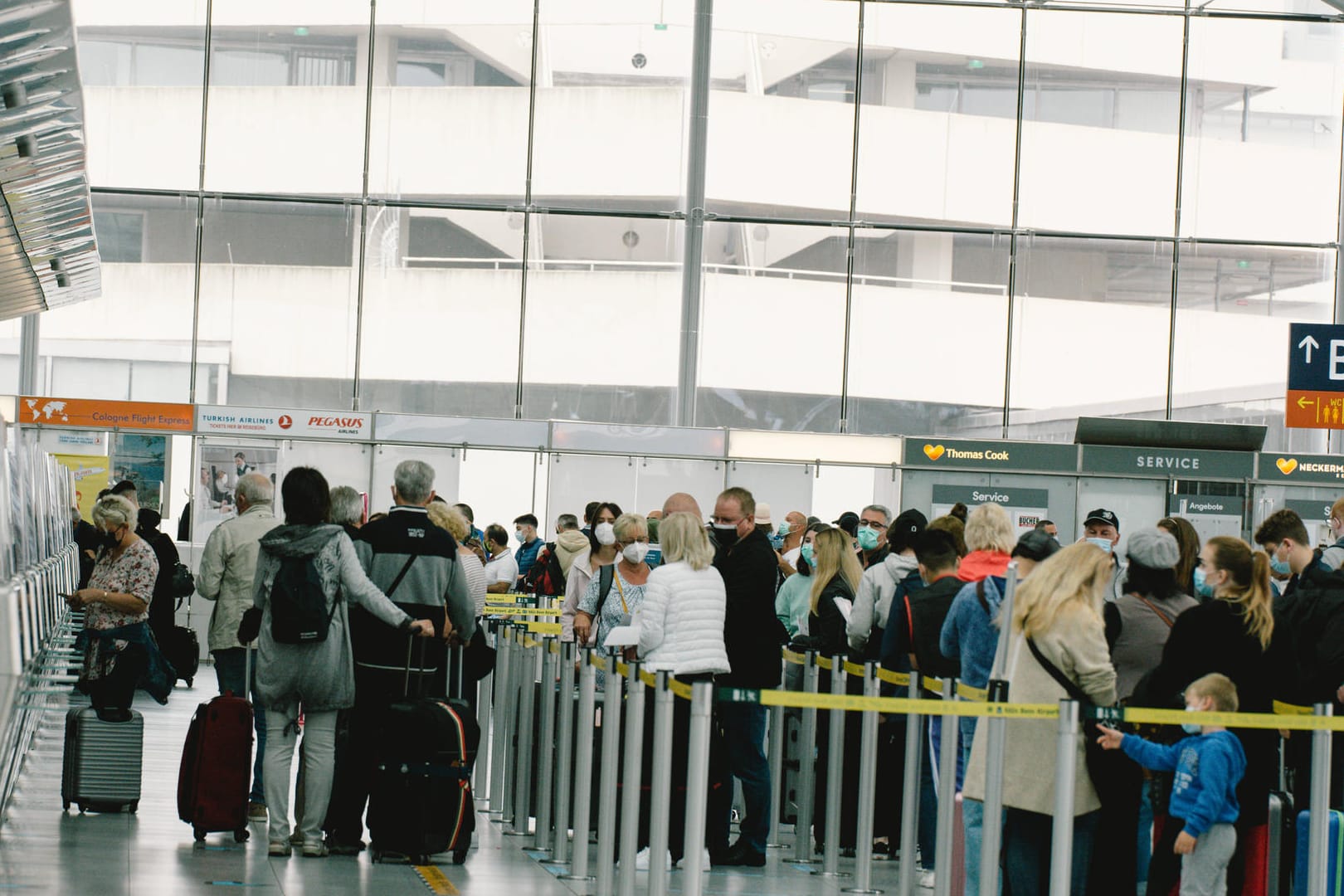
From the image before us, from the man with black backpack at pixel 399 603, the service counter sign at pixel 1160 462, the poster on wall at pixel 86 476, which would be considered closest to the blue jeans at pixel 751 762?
the man with black backpack at pixel 399 603

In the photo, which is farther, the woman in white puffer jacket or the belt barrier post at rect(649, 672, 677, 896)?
the woman in white puffer jacket

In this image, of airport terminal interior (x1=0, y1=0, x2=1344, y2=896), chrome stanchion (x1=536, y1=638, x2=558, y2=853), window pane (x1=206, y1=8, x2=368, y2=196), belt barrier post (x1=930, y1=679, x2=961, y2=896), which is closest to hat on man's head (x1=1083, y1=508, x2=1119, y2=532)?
chrome stanchion (x1=536, y1=638, x2=558, y2=853)

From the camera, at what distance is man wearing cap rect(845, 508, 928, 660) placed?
341 inches

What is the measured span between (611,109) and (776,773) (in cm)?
1583

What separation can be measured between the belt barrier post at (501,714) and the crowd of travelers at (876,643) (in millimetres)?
232

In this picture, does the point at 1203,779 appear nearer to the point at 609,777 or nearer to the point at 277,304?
the point at 609,777

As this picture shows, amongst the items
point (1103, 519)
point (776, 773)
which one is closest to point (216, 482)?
point (1103, 519)

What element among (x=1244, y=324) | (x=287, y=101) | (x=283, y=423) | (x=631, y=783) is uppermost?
(x=287, y=101)

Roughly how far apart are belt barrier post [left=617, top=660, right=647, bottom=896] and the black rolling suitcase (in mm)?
1296

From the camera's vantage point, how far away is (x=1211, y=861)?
6035 millimetres

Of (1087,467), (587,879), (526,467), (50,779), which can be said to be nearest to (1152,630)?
(587,879)

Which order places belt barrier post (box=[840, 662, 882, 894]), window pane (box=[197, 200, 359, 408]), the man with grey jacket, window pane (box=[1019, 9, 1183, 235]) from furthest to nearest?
window pane (box=[1019, 9, 1183, 235]), window pane (box=[197, 200, 359, 408]), the man with grey jacket, belt barrier post (box=[840, 662, 882, 894])

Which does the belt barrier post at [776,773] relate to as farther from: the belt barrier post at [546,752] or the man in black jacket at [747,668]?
the belt barrier post at [546,752]

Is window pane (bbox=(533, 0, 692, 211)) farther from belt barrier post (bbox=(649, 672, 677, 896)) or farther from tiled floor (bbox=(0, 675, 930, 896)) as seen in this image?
belt barrier post (bbox=(649, 672, 677, 896))
